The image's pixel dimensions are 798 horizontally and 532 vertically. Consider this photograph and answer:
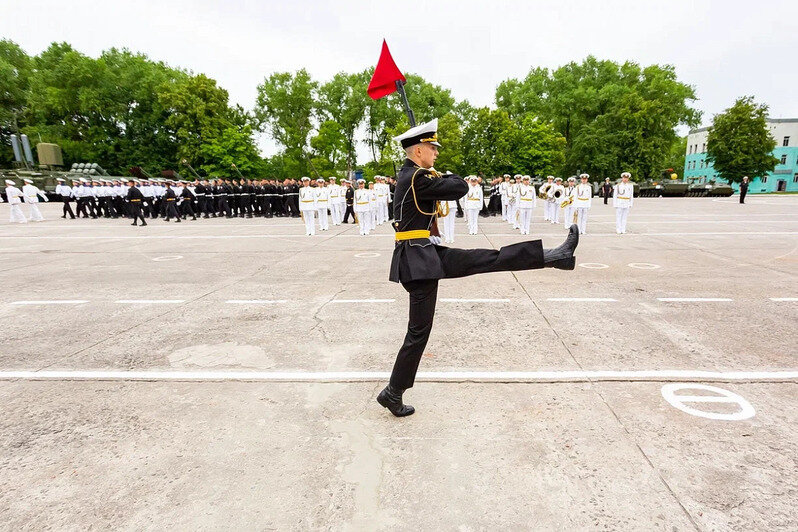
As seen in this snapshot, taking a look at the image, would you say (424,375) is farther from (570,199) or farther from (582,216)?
(570,199)

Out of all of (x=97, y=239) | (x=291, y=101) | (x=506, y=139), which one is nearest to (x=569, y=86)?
(x=506, y=139)

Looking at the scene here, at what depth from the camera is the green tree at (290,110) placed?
59.8m

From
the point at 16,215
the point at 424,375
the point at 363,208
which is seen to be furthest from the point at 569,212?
the point at 16,215

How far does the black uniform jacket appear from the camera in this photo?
3.12 metres

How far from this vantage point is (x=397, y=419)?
3.32 m

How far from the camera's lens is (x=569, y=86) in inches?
2255

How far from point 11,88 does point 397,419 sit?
73.2m


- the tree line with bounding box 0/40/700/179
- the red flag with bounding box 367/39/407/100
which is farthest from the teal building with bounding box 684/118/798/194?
the red flag with bounding box 367/39/407/100

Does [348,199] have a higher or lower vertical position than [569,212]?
higher

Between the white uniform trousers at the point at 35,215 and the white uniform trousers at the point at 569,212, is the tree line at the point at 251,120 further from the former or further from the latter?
the white uniform trousers at the point at 569,212

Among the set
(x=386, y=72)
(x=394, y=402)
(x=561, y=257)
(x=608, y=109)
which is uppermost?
(x=608, y=109)

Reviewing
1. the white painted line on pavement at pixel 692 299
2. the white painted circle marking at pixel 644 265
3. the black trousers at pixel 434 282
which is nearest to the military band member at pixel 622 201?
the white painted circle marking at pixel 644 265

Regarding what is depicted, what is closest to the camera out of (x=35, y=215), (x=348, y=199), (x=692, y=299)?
(x=692, y=299)

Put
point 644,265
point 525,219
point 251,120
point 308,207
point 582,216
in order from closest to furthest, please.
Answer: point 644,265, point 582,216, point 525,219, point 308,207, point 251,120
